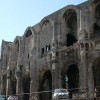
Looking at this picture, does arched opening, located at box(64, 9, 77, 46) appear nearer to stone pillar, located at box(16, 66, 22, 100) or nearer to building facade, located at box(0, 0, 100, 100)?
building facade, located at box(0, 0, 100, 100)

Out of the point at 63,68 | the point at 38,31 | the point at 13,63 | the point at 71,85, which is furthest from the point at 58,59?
the point at 13,63

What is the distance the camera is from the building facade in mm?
24516

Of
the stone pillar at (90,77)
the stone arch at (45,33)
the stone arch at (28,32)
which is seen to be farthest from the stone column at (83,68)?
the stone arch at (28,32)

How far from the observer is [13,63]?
121 feet

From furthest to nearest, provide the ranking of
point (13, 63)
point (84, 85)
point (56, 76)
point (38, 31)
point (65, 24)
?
point (13, 63)
point (38, 31)
point (65, 24)
point (56, 76)
point (84, 85)

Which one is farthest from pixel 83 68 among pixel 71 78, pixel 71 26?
pixel 71 26

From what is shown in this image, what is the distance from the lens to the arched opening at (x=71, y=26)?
94.9 feet

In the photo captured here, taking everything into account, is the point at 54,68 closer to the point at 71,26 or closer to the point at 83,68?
the point at 83,68

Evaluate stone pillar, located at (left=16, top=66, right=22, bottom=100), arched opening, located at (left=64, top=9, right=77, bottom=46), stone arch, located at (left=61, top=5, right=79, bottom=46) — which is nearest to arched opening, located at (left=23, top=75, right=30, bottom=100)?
stone pillar, located at (left=16, top=66, right=22, bottom=100)

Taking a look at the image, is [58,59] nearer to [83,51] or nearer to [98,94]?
[83,51]

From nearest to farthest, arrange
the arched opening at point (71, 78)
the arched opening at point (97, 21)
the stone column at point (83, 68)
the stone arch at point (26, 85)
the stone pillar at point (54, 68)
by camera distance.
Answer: the stone column at point (83, 68) → the arched opening at point (97, 21) → the stone pillar at point (54, 68) → the arched opening at point (71, 78) → the stone arch at point (26, 85)

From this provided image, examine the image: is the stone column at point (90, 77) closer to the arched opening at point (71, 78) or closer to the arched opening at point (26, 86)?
the arched opening at point (71, 78)

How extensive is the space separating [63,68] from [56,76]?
3.35 ft

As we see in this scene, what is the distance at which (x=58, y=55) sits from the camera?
2759 centimetres
